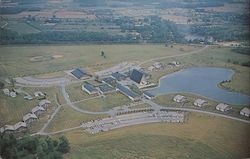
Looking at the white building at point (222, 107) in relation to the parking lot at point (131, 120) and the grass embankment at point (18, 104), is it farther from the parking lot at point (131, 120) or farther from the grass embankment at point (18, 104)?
the grass embankment at point (18, 104)

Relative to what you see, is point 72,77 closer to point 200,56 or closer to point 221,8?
point 200,56

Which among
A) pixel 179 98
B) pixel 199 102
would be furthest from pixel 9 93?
pixel 199 102

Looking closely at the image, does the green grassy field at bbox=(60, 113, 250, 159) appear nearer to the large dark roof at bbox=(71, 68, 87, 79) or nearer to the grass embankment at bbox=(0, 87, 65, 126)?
the grass embankment at bbox=(0, 87, 65, 126)

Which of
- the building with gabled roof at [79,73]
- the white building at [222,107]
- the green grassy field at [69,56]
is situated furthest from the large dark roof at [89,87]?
the white building at [222,107]

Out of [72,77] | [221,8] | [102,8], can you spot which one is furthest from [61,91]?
[221,8]

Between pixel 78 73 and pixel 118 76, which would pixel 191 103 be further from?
pixel 78 73

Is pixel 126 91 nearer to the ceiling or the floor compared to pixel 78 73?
nearer to the floor
